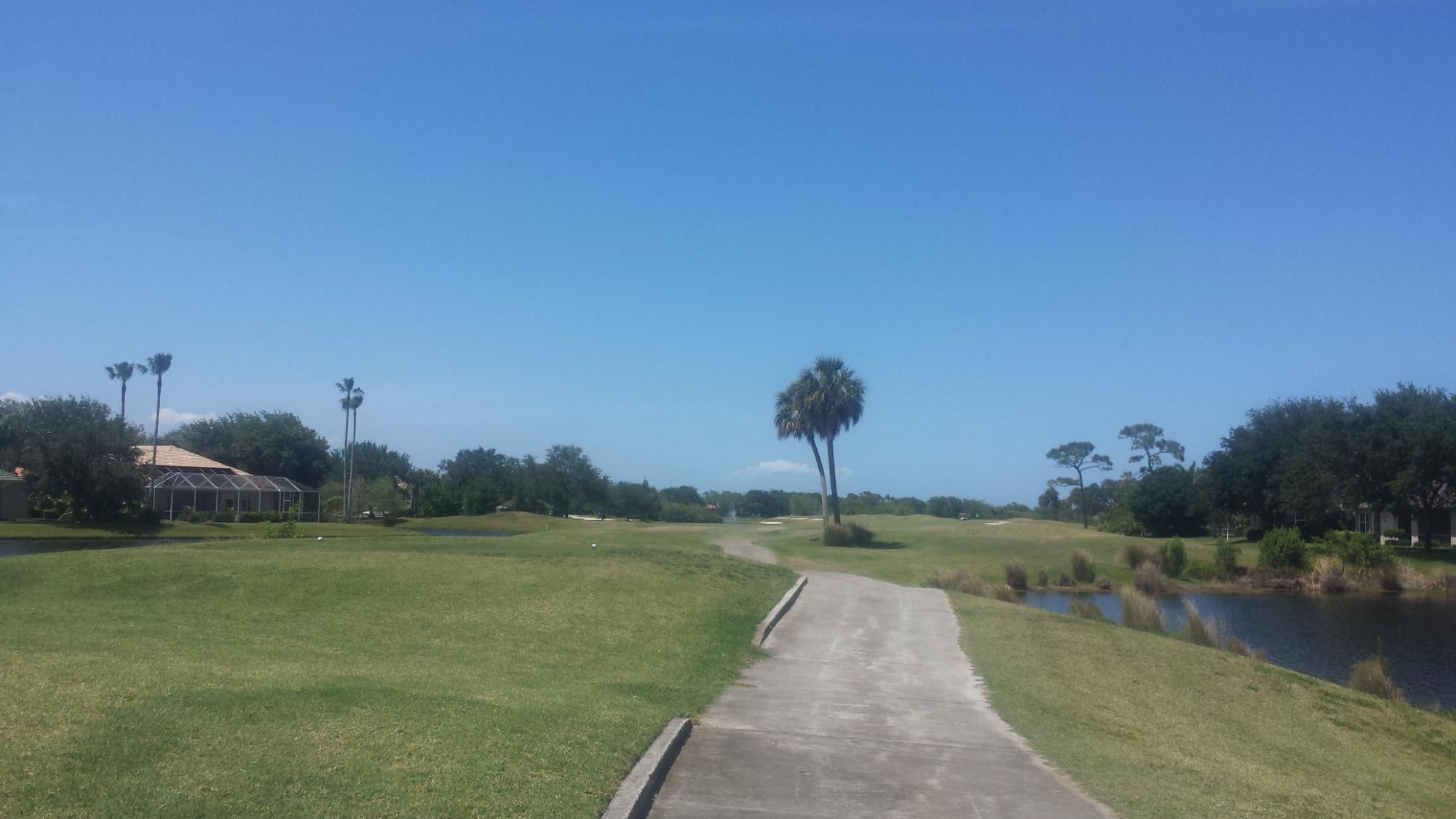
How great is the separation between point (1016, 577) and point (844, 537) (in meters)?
9.65

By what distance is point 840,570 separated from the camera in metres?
35.5

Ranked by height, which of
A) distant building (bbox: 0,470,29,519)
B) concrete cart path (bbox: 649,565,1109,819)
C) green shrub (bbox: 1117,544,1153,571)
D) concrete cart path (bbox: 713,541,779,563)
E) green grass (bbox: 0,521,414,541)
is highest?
distant building (bbox: 0,470,29,519)

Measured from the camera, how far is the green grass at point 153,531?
5128 centimetres

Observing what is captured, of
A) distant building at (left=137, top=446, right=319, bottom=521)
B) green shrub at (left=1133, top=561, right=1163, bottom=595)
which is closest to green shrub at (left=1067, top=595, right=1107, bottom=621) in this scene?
green shrub at (left=1133, top=561, right=1163, bottom=595)

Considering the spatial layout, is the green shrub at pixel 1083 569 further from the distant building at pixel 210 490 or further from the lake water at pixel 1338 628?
the distant building at pixel 210 490

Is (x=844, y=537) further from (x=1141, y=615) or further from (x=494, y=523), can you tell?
(x=494, y=523)

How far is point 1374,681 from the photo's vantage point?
19922 millimetres

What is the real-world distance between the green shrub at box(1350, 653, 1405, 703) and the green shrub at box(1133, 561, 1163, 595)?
20183mm

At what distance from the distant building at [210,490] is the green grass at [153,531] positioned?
6.31 m

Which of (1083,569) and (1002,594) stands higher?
(1083,569)

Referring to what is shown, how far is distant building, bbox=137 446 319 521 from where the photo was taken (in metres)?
69.8

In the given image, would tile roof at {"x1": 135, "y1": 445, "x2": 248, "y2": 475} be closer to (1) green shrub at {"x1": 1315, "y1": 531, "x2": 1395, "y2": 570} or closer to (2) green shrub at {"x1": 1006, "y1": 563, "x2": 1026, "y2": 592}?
(2) green shrub at {"x1": 1006, "y1": 563, "x2": 1026, "y2": 592}

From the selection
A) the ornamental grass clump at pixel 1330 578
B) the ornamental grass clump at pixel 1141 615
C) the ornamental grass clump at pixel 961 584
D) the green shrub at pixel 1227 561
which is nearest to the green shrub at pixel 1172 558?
the green shrub at pixel 1227 561

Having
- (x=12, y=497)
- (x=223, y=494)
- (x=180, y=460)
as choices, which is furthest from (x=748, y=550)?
(x=180, y=460)
